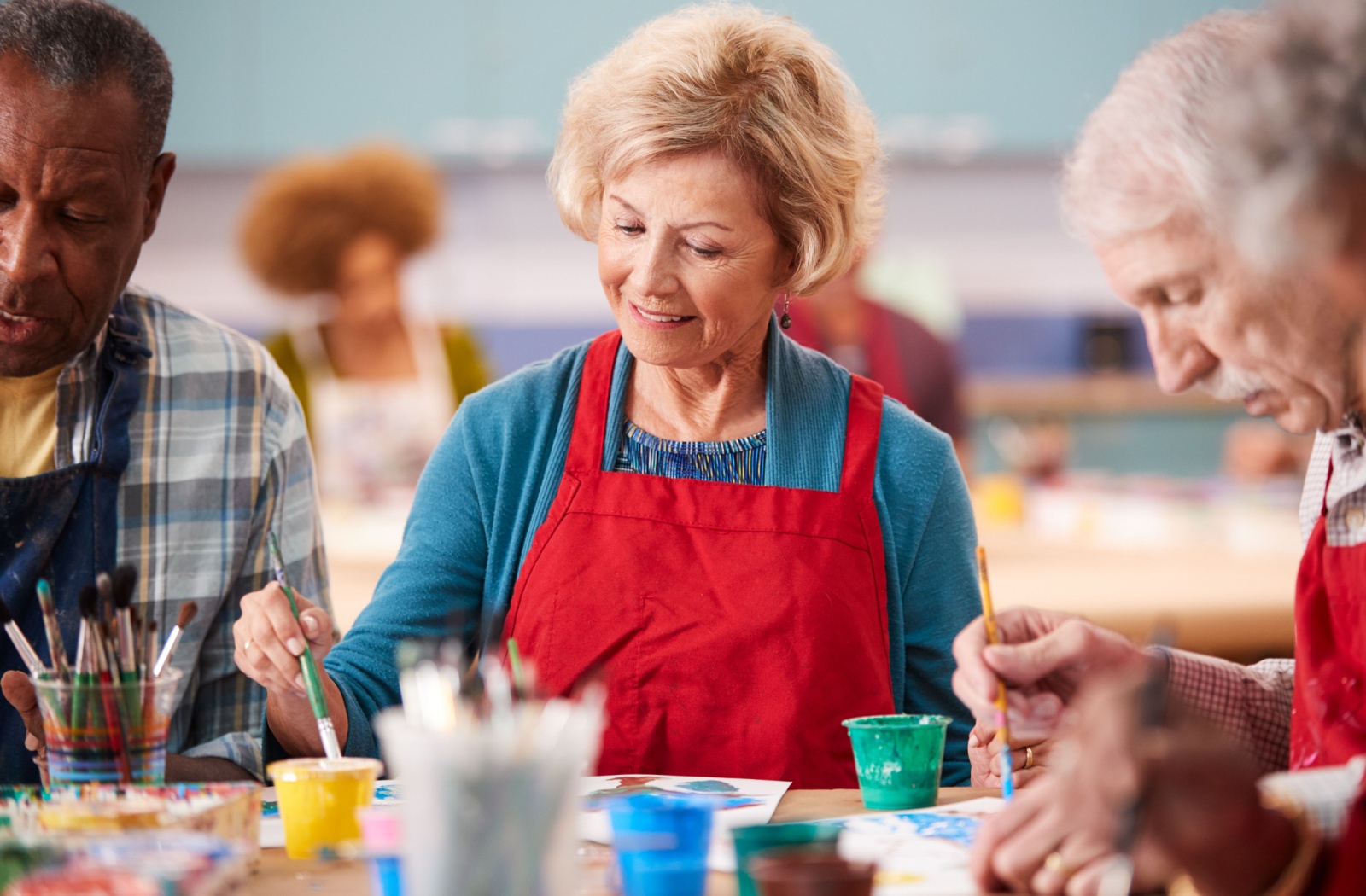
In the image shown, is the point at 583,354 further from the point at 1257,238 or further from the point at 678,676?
the point at 1257,238

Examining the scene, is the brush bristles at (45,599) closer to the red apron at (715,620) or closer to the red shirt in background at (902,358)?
the red apron at (715,620)

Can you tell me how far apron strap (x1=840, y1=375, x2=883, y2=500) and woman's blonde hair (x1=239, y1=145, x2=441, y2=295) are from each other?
2.69 metres

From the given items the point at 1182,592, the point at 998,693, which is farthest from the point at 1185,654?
the point at 1182,592

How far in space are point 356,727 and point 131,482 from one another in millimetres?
415

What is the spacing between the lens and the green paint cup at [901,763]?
46.7 inches

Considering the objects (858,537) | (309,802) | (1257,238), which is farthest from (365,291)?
(1257,238)

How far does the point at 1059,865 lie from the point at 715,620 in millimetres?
A: 622

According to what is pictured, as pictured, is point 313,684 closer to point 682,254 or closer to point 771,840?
point 771,840

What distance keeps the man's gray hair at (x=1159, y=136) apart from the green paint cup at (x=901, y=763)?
45cm

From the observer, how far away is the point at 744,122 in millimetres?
1566

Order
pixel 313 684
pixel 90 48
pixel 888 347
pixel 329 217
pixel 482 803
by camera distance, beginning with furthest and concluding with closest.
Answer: pixel 329 217, pixel 888 347, pixel 90 48, pixel 313 684, pixel 482 803

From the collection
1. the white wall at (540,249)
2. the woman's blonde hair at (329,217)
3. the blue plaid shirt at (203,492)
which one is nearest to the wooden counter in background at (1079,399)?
the white wall at (540,249)

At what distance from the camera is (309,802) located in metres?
1.03

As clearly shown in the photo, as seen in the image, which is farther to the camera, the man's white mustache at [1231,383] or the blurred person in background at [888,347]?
the blurred person in background at [888,347]
